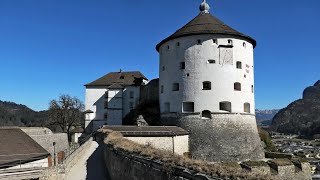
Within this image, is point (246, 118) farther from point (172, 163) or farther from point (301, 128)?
point (301, 128)

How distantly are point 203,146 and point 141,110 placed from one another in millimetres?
10878

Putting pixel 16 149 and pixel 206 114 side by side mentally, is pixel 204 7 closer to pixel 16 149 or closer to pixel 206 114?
pixel 206 114

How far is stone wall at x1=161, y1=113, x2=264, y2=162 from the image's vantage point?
97.5 feet

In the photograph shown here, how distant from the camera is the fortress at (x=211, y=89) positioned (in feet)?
98.9

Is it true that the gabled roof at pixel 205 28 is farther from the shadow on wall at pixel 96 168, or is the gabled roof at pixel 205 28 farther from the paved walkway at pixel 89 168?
the shadow on wall at pixel 96 168

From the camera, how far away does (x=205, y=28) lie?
31.8m

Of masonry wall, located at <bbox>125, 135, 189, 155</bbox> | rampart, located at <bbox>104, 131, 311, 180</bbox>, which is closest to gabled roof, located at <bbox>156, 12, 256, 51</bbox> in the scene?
masonry wall, located at <bbox>125, 135, 189, 155</bbox>

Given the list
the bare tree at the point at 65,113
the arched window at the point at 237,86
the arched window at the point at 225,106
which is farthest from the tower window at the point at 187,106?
the bare tree at the point at 65,113

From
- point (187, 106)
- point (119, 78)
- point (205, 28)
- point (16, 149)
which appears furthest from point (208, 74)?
point (119, 78)

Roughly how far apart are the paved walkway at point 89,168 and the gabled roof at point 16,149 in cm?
375

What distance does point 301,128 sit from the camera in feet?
607

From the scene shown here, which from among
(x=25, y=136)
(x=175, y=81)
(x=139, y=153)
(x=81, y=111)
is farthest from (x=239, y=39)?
(x=81, y=111)

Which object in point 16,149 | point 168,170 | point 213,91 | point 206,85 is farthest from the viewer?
point 206,85

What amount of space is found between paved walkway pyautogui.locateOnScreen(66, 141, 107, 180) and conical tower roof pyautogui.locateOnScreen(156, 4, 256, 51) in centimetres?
1416
